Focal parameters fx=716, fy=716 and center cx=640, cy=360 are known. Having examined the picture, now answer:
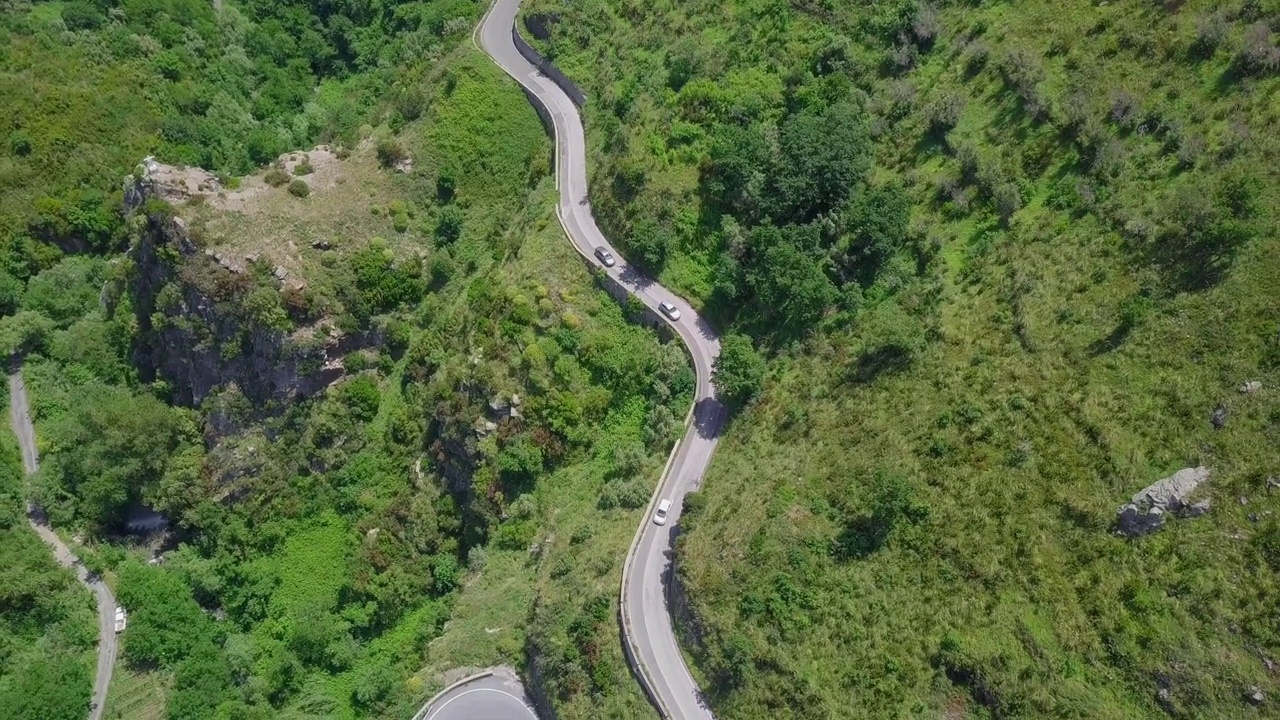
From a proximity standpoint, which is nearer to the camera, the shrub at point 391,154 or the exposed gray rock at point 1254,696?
the exposed gray rock at point 1254,696

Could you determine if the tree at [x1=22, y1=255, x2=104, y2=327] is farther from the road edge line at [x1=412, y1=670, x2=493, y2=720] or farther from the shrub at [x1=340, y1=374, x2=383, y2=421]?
the road edge line at [x1=412, y1=670, x2=493, y2=720]

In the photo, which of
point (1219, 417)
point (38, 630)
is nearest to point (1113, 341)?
point (1219, 417)

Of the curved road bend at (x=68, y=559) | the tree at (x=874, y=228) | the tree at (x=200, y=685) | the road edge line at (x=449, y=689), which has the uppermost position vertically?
the tree at (x=874, y=228)

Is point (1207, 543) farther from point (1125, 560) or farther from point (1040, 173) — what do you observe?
point (1040, 173)

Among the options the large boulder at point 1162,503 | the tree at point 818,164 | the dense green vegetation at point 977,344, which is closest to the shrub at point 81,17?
the dense green vegetation at point 977,344

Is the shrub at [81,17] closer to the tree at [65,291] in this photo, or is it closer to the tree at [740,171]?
the tree at [65,291]

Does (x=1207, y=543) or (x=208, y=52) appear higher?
(x=1207, y=543)

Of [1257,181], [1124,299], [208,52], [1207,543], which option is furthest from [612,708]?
[208,52]
